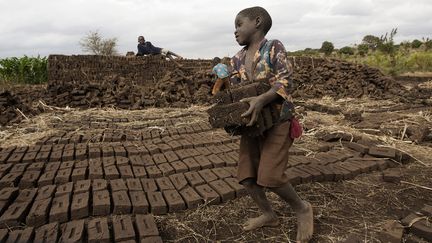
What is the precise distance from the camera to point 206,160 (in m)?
4.52

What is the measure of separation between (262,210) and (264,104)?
3.19ft

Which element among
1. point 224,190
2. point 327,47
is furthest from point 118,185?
point 327,47

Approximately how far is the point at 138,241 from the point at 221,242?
2.04 feet

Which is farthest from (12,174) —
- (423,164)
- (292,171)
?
(423,164)

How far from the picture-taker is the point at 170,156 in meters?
4.76

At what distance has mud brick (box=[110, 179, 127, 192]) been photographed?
11.9 ft

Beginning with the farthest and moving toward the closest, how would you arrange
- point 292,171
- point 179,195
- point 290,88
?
point 292,171
point 179,195
point 290,88

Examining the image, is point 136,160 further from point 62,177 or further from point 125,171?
point 62,177

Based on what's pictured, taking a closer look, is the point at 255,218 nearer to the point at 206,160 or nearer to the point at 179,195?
the point at 179,195

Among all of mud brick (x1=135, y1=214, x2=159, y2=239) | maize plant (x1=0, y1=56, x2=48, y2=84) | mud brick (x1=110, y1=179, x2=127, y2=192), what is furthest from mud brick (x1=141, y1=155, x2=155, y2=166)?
maize plant (x1=0, y1=56, x2=48, y2=84)

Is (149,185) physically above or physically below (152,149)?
below

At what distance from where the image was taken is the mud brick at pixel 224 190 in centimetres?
346

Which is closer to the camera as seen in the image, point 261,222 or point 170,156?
point 261,222

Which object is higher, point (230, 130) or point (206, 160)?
point (230, 130)
